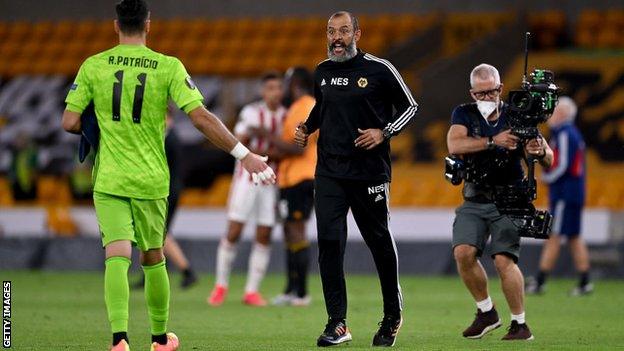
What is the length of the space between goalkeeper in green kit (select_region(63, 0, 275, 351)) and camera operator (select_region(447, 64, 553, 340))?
2.45 meters

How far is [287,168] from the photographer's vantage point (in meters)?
14.6

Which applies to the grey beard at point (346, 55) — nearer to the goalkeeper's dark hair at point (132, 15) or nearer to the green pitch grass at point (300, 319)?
the goalkeeper's dark hair at point (132, 15)

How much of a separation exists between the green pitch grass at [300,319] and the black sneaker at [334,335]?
9cm

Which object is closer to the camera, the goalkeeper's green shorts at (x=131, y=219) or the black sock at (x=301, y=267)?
the goalkeeper's green shorts at (x=131, y=219)

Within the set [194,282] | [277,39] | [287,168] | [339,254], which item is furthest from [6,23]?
[339,254]

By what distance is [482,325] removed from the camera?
35.2ft

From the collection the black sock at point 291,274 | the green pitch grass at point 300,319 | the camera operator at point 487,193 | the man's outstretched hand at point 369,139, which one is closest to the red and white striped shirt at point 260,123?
the black sock at point 291,274

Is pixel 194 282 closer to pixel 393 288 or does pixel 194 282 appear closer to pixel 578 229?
pixel 578 229

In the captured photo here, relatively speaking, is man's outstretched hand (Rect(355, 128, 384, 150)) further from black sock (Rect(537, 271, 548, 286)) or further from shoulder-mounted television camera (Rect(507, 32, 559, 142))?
black sock (Rect(537, 271, 548, 286))

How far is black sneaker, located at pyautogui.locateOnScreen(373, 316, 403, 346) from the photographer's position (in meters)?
9.95

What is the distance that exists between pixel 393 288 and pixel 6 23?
20.8 m

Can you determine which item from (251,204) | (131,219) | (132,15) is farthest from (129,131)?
(251,204)

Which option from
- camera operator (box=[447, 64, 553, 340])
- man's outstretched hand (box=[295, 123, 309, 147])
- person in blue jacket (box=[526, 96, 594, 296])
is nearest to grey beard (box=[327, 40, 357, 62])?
man's outstretched hand (box=[295, 123, 309, 147])

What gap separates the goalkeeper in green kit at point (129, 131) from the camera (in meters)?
8.59
